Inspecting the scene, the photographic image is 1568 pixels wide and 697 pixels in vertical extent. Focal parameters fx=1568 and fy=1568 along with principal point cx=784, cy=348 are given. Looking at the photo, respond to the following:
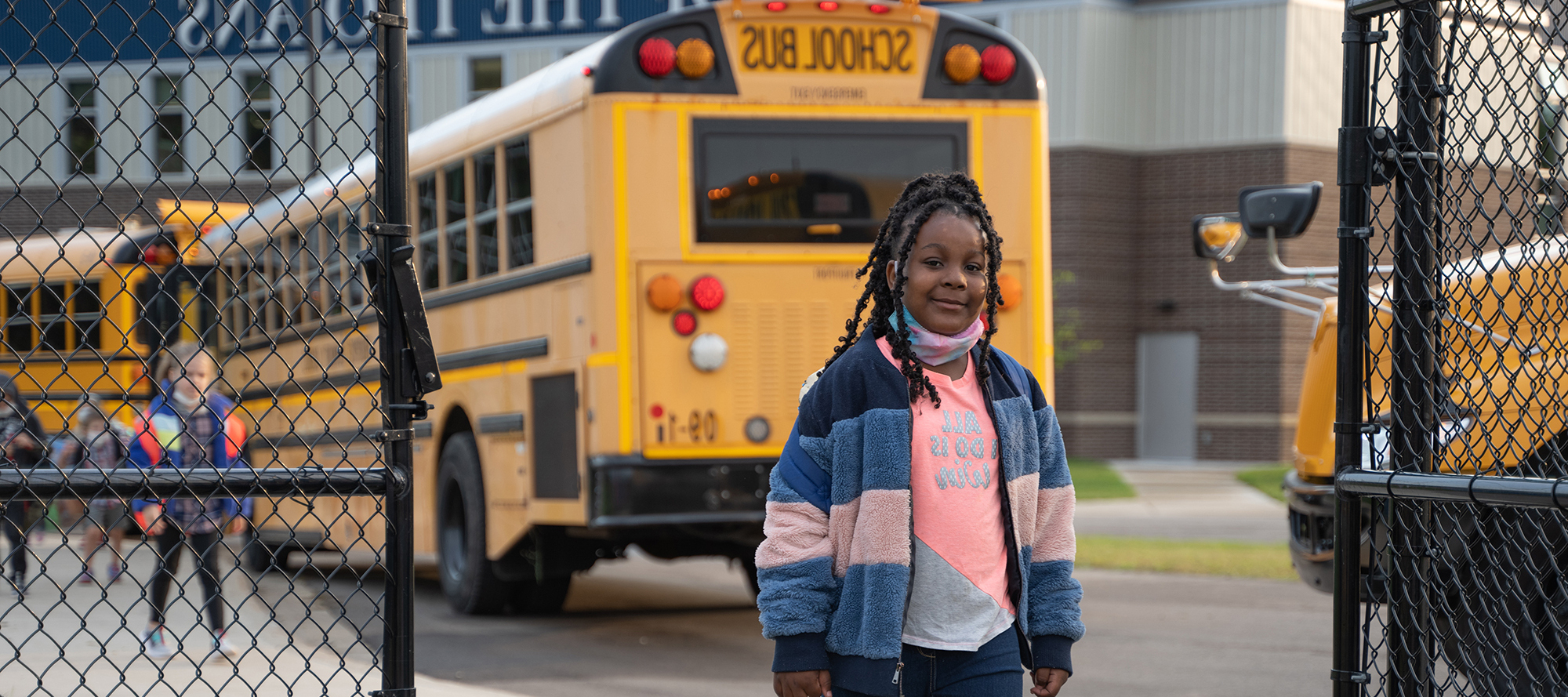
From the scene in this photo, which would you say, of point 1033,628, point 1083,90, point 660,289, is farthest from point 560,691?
point 1083,90

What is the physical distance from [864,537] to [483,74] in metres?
26.9

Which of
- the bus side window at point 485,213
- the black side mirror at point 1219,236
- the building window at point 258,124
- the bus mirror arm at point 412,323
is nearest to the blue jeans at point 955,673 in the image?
the bus mirror arm at point 412,323

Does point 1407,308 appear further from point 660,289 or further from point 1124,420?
point 1124,420

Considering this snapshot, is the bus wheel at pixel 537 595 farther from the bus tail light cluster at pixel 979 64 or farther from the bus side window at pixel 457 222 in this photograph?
the bus tail light cluster at pixel 979 64

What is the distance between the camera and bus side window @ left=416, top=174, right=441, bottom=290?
31.6 ft

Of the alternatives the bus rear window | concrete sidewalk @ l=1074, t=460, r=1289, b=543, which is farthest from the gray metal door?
the bus rear window

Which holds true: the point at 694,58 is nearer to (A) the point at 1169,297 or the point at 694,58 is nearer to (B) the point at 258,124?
(B) the point at 258,124

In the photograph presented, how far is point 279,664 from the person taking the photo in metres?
6.77

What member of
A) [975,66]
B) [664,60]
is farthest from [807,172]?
[975,66]

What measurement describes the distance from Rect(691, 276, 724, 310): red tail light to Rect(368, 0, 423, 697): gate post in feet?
14.3

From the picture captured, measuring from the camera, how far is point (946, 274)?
10.1 ft

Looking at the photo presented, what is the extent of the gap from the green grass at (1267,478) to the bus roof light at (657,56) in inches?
561

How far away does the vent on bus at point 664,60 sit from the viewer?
7.72m

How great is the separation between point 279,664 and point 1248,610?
216 inches
